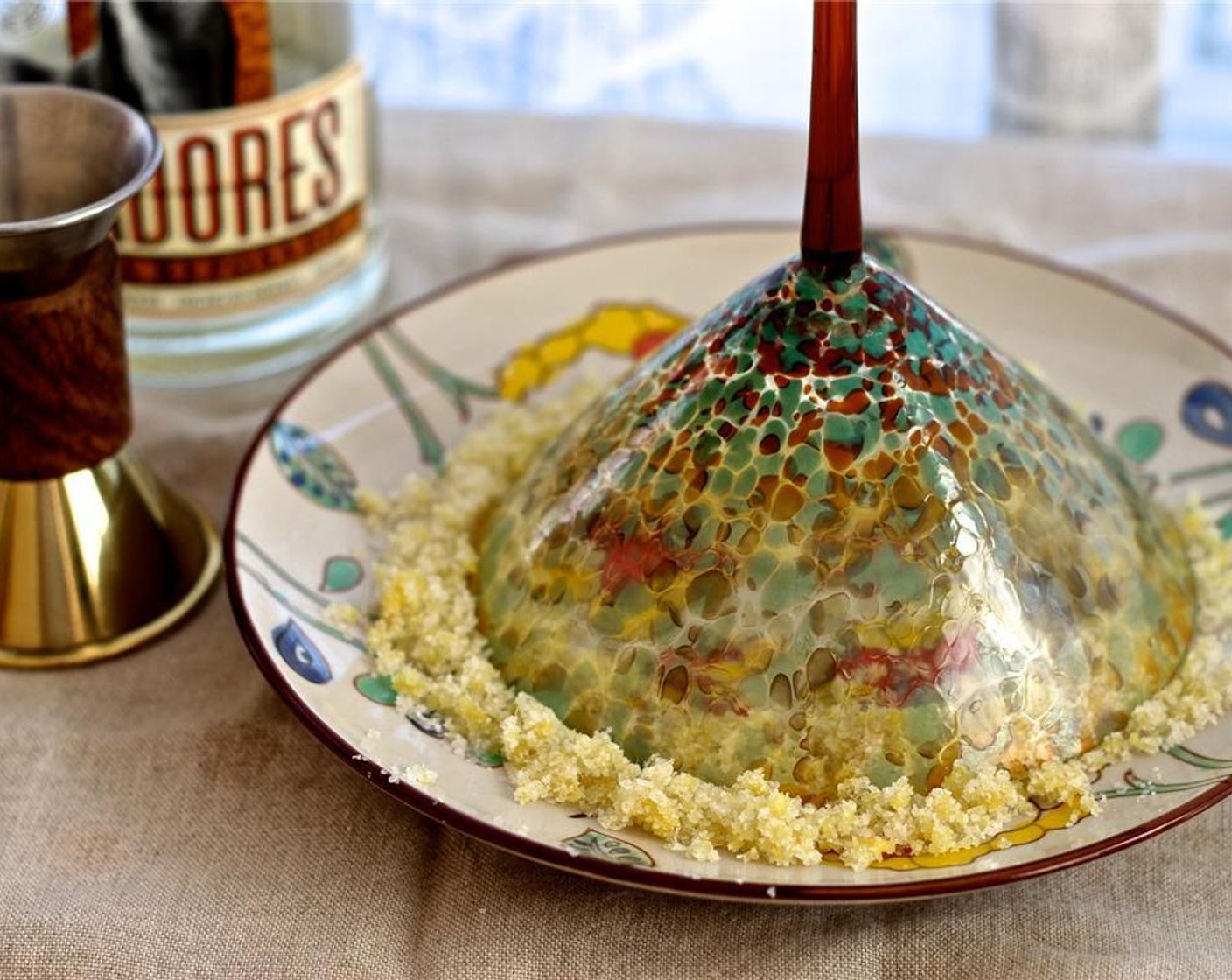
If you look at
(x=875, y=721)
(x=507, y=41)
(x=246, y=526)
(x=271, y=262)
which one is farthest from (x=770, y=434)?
(x=507, y=41)

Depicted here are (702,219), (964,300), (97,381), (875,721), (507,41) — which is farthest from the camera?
(507,41)

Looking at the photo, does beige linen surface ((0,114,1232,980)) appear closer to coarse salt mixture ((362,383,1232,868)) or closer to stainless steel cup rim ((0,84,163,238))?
coarse salt mixture ((362,383,1232,868))

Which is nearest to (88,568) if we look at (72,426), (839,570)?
(72,426)

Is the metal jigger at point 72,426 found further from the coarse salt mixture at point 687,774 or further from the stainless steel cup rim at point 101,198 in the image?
the coarse salt mixture at point 687,774

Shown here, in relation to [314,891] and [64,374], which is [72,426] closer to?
[64,374]

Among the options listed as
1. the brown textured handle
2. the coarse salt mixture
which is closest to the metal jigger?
the brown textured handle

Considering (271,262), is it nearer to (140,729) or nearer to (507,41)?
(140,729)

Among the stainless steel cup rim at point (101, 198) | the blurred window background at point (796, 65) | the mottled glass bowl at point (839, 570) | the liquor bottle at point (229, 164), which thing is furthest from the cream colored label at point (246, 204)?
the blurred window background at point (796, 65)
